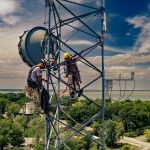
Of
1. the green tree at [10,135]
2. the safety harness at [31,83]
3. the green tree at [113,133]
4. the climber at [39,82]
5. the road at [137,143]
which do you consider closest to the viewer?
the climber at [39,82]

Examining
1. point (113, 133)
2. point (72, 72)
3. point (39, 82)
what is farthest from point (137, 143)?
point (39, 82)

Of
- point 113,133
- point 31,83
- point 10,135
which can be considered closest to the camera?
point 31,83

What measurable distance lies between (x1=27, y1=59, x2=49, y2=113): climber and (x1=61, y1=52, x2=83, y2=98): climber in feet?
4.47

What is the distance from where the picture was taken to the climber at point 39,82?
10992 millimetres

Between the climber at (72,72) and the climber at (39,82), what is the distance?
1.36 metres

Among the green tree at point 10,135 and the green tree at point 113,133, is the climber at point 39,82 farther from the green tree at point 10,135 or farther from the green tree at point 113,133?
the green tree at point 113,133

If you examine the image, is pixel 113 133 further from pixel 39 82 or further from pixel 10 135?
pixel 39 82

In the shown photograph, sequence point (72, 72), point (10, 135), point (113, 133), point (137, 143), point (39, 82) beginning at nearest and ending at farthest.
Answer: point (39, 82), point (72, 72), point (10, 135), point (113, 133), point (137, 143)

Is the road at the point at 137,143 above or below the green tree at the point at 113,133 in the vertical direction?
below

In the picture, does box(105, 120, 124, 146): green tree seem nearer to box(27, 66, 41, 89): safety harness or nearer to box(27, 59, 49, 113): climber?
box(27, 59, 49, 113): climber

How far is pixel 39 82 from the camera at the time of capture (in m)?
11.1

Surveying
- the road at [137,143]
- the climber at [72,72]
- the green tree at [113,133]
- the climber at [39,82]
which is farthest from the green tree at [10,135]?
the climber at [39,82]

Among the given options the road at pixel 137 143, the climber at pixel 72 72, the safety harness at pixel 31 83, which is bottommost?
the road at pixel 137 143

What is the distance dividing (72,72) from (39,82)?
206 cm
